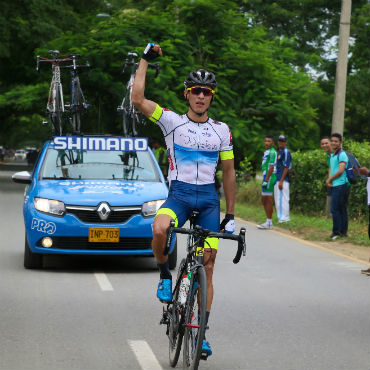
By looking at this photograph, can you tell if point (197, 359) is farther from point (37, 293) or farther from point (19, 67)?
point (19, 67)

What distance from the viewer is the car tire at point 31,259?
34.6 feet

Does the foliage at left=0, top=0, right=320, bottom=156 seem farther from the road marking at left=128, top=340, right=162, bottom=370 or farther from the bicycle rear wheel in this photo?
the bicycle rear wheel

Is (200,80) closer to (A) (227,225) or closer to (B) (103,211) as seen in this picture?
(A) (227,225)

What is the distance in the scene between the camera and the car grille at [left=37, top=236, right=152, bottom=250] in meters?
10.2

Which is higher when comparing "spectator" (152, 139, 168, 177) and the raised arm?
the raised arm

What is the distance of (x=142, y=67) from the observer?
19.8ft

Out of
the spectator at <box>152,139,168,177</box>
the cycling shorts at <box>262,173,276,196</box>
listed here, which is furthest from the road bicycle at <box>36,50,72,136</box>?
the spectator at <box>152,139,168,177</box>

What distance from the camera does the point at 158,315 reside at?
7840mm

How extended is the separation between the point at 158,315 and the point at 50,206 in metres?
2.94

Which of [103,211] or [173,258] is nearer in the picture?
[103,211]

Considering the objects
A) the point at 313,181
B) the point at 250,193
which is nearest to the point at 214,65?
the point at 250,193

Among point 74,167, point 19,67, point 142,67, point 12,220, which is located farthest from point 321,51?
point 142,67

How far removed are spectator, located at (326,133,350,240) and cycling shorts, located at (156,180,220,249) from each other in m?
9.19

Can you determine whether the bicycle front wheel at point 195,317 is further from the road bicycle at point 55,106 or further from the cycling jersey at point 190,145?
the road bicycle at point 55,106
